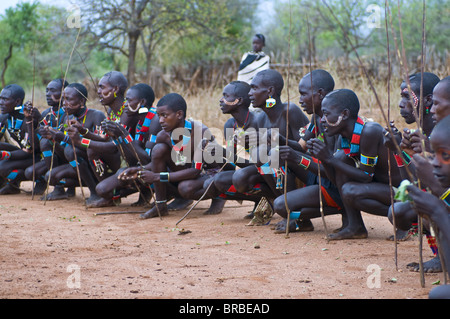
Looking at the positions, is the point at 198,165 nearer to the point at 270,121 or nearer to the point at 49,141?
the point at 270,121

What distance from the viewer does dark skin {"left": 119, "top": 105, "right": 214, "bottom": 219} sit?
6297 mm

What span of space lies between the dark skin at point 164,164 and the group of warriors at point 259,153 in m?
0.01

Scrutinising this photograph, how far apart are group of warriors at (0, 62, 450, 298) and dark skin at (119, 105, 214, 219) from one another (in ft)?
0.04

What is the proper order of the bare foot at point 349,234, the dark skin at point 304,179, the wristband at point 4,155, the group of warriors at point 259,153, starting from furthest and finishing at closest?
the wristband at point 4,155 → the dark skin at point 304,179 → the bare foot at point 349,234 → the group of warriors at point 259,153

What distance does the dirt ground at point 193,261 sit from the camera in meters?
A: 3.61

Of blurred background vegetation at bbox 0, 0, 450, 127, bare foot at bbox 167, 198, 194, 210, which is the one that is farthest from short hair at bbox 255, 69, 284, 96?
blurred background vegetation at bbox 0, 0, 450, 127

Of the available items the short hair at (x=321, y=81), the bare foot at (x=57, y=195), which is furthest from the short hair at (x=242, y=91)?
the bare foot at (x=57, y=195)

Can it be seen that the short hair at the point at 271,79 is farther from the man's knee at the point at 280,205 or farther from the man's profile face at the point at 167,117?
the man's knee at the point at 280,205

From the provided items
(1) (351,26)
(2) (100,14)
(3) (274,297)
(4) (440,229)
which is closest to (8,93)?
(3) (274,297)

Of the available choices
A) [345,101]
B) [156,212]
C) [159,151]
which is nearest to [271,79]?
[345,101]

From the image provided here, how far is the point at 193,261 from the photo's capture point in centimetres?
445

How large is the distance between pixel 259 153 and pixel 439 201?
2797 mm

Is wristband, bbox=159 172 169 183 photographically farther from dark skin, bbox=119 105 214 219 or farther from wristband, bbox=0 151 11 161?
wristband, bbox=0 151 11 161

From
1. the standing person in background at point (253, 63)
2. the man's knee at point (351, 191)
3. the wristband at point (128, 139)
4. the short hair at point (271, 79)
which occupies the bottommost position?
the man's knee at point (351, 191)
